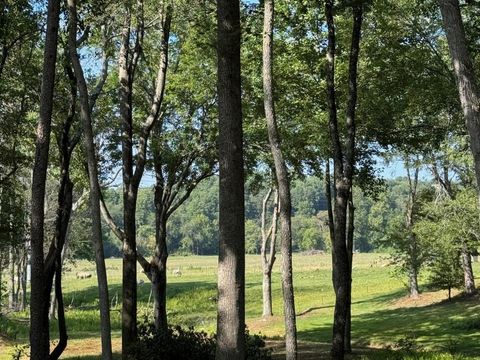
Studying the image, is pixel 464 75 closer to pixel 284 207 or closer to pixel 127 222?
pixel 284 207

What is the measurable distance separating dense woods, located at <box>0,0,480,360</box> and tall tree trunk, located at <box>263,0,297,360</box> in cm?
3

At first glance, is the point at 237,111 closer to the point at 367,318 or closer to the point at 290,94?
the point at 290,94

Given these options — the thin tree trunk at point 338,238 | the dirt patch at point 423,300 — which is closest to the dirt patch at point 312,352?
the thin tree trunk at point 338,238

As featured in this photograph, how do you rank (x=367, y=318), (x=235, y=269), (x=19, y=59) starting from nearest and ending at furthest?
(x=235, y=269) < (x=19, y=59) < (x=367, y=318)

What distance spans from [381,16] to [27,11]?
395 inches

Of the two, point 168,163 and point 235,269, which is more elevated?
point 168,163

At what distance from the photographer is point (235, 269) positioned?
627 cm

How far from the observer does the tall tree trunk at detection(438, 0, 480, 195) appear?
7184mm

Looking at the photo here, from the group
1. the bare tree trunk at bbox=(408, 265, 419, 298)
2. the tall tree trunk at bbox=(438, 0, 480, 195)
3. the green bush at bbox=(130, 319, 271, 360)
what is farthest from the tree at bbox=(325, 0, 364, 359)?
the bare tree trunk at bbox=(408, 265, 419, 298)

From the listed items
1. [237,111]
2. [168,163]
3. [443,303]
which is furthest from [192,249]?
[237,111]

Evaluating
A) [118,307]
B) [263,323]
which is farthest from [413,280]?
[118,307]

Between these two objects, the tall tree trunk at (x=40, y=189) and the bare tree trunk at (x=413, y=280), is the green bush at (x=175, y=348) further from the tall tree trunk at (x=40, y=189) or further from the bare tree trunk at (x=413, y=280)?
the bare tree trunk at (x=413, y=280)

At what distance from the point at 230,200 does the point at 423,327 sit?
1790cm

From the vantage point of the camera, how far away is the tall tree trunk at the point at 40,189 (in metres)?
9.34
